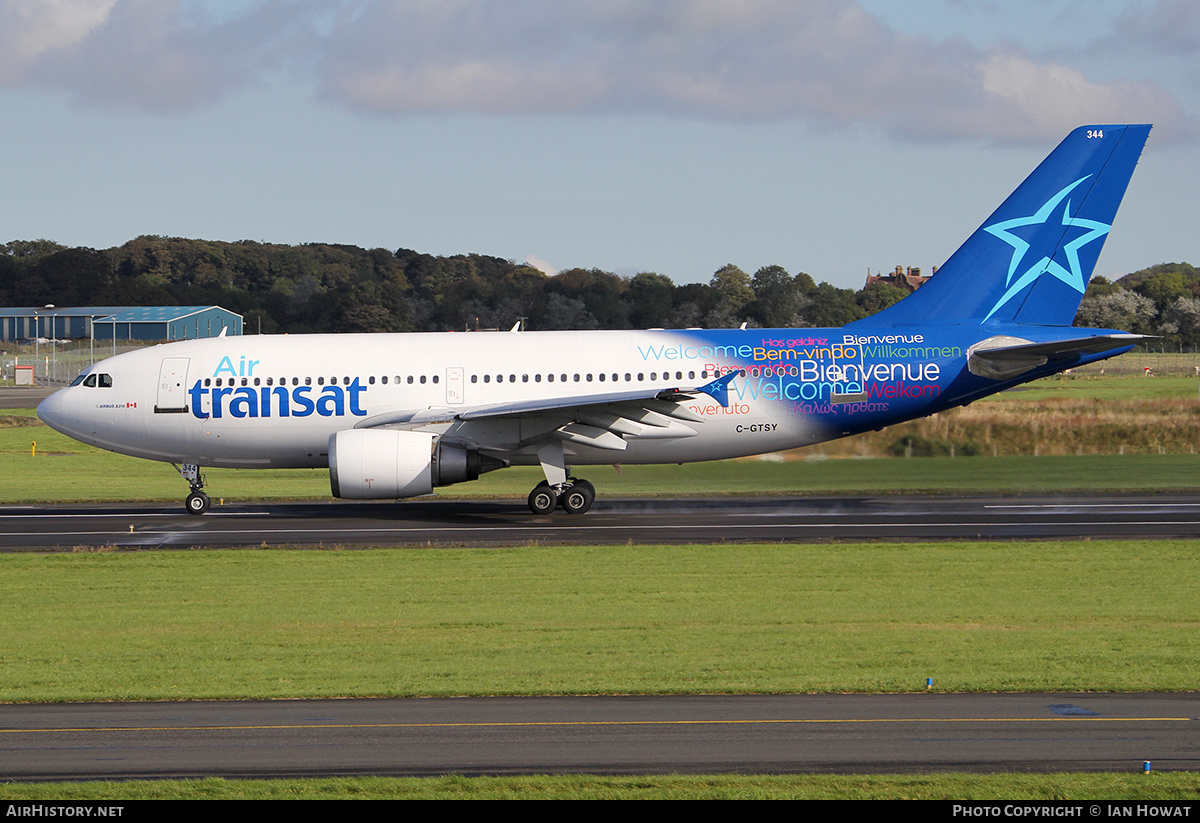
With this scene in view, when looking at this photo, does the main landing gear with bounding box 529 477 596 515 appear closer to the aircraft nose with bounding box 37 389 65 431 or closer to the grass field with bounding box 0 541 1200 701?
the grass field with bounding box 0 541 1200 701

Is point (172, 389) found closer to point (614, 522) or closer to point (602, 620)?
point (614, 522)

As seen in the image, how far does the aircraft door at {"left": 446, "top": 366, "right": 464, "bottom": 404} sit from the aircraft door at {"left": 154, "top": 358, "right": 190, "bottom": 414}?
6405 mm

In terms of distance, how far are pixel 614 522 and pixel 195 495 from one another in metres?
10.3

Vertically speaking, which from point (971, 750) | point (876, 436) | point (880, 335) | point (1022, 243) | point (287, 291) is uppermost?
point (287, 291)

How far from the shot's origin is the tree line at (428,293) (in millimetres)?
79125

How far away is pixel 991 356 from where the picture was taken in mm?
27281

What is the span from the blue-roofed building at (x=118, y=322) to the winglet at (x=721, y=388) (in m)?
72.0

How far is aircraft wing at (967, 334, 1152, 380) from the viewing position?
1032 inches

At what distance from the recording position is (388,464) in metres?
25.7

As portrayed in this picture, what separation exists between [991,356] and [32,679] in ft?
70.4

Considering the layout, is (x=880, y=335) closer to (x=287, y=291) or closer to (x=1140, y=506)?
(x=1140, y=506)

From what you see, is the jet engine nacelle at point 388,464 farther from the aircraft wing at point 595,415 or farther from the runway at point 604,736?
the runway at point 604,736

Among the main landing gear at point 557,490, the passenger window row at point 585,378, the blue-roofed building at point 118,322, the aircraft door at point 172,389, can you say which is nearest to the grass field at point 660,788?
the main landing gear at point 557,490
